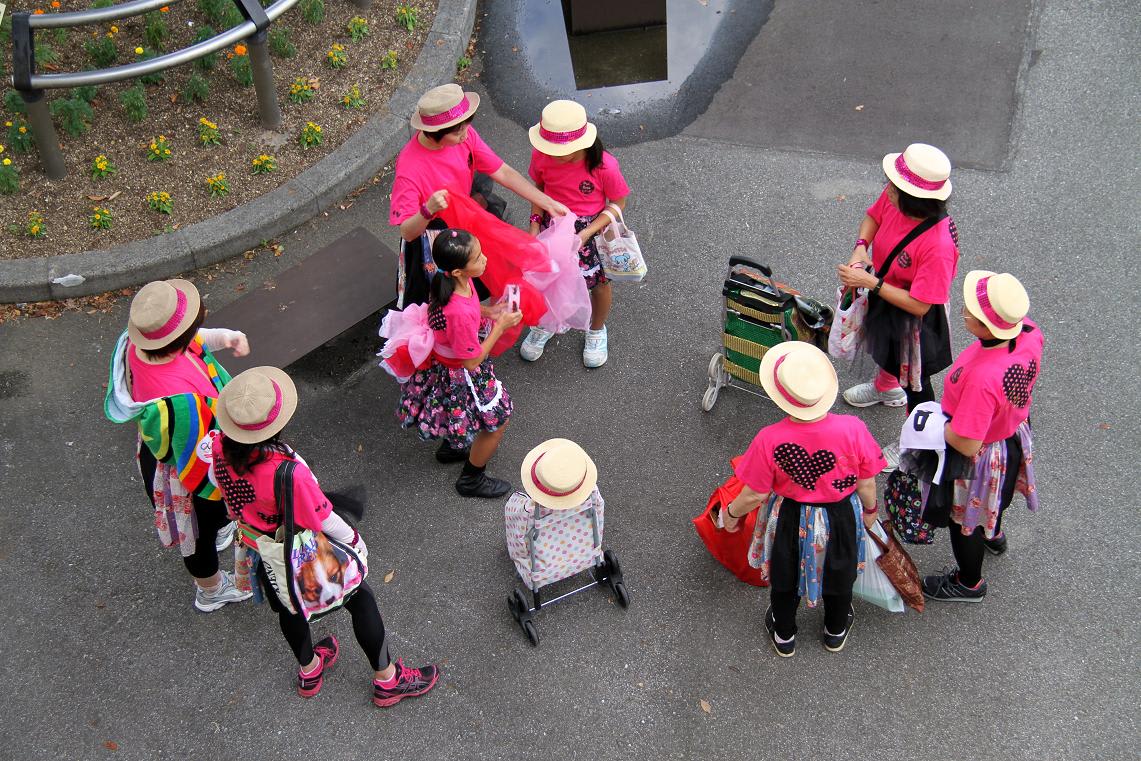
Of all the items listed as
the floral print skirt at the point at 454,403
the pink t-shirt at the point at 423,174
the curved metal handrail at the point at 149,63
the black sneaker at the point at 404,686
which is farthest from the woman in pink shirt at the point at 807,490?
the curved metal handrail at the point at 149,63

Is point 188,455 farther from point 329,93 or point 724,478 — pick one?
point 329,93

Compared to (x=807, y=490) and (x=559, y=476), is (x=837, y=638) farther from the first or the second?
(x=559, y=476)

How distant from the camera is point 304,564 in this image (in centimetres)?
392

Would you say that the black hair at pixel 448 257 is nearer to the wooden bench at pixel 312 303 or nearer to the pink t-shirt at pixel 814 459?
the wooden bench at pixel 312 303

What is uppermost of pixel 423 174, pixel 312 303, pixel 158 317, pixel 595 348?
pixel 158 317

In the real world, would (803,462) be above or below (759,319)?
above

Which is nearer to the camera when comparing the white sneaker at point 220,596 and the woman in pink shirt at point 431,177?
the white sneaker at point 220,596

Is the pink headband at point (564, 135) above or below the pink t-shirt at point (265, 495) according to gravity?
above

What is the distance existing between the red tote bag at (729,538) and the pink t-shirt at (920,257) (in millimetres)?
1356

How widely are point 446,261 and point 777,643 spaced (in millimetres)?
2536

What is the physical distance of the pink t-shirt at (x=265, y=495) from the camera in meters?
3.77

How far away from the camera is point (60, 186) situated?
23.3ft

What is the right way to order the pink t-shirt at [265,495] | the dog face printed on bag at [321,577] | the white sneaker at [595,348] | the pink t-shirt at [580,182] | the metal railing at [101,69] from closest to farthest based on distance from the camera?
the pink t-shirt at [265,495], the dog face printed on bag at [321,577], the pink t-shirt at [580,182], the white sneaker at [595,348], the metal railing at [101,69]

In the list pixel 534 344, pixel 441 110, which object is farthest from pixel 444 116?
pixel 534 344
